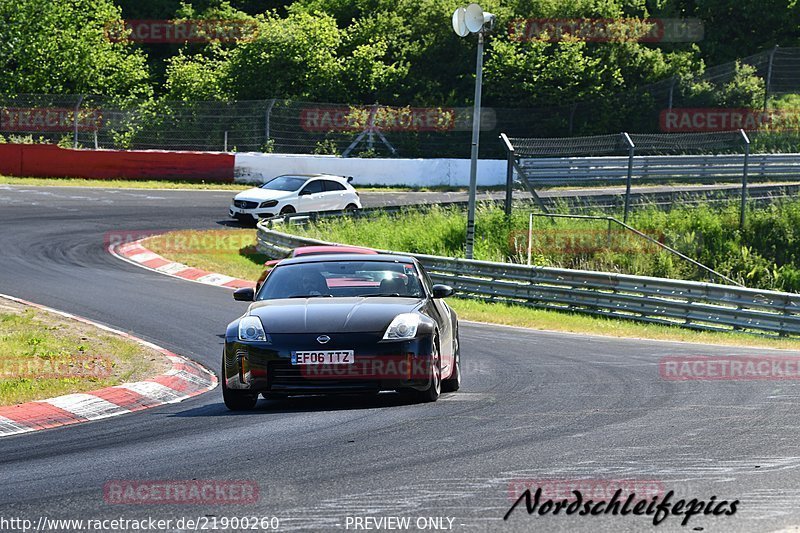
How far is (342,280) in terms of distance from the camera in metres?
10.8

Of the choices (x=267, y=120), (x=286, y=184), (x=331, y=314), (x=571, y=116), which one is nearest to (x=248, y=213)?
(x=286, y=184)

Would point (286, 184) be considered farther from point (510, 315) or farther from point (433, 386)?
point (433, 386)

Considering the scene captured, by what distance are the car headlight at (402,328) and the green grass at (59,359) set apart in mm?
3219

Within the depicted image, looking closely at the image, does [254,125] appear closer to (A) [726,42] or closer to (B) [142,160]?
(B) [142,160]

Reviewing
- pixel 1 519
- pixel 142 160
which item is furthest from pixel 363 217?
pixel 1 519

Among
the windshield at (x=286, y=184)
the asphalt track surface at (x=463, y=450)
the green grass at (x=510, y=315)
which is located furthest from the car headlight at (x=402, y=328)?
the windshield at (x=286, y=184)

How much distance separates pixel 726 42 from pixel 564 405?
4608 centimetres

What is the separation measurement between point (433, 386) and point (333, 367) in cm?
95

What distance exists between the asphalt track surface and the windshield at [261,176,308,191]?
60.0 ft

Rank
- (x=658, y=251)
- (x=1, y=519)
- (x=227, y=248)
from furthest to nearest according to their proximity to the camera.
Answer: (x=227, y=248) → (x=658, y=251) → (x=1, y=519)

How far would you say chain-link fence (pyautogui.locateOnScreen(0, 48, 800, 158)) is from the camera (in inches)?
1486

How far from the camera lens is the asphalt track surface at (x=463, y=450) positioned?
19.5 ft

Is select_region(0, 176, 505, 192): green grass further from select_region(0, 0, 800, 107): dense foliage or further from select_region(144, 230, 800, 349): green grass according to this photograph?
select_region(144, 230, 800, 349): green grass

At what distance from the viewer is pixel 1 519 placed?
579 cm
